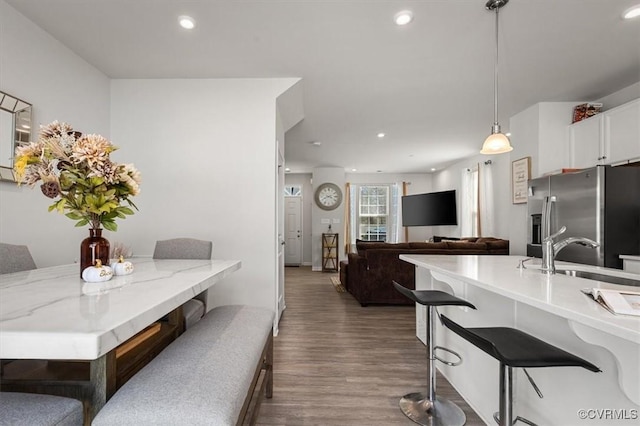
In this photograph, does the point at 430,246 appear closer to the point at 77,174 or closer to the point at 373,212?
the point at 77,174

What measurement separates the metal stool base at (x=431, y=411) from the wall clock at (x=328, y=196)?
→ 5942 millimetres

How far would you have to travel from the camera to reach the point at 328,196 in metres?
7.76

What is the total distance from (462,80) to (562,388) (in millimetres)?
2738

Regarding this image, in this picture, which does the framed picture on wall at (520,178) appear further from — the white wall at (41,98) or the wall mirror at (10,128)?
the wall mirror at (10,128)

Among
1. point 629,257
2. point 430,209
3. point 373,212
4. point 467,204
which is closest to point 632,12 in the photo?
point 629,257

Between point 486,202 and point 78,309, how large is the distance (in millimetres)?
6406

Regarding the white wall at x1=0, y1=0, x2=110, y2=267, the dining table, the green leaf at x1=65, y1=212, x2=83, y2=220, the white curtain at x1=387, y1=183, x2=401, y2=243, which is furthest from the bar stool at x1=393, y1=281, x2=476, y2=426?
the white curtain at x1=387, y1=183, x2=401, y2=243

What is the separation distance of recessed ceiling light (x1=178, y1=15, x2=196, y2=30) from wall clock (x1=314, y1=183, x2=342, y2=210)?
5.58 m

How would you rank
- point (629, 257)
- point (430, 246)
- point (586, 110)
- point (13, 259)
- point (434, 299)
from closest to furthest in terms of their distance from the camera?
point (13, 259)
point (434, 299)
point (629, 257)
point (586, 110)
point (430, 246)

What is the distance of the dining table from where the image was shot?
690mm

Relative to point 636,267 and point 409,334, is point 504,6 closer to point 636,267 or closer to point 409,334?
point 636,267

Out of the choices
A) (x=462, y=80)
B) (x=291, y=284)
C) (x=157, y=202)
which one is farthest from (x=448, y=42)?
(x=291, y=284)

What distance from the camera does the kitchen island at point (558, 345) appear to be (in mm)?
937

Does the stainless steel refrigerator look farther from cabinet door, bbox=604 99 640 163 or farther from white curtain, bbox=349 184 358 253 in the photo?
white curtain, bbox=349 184 358 253
